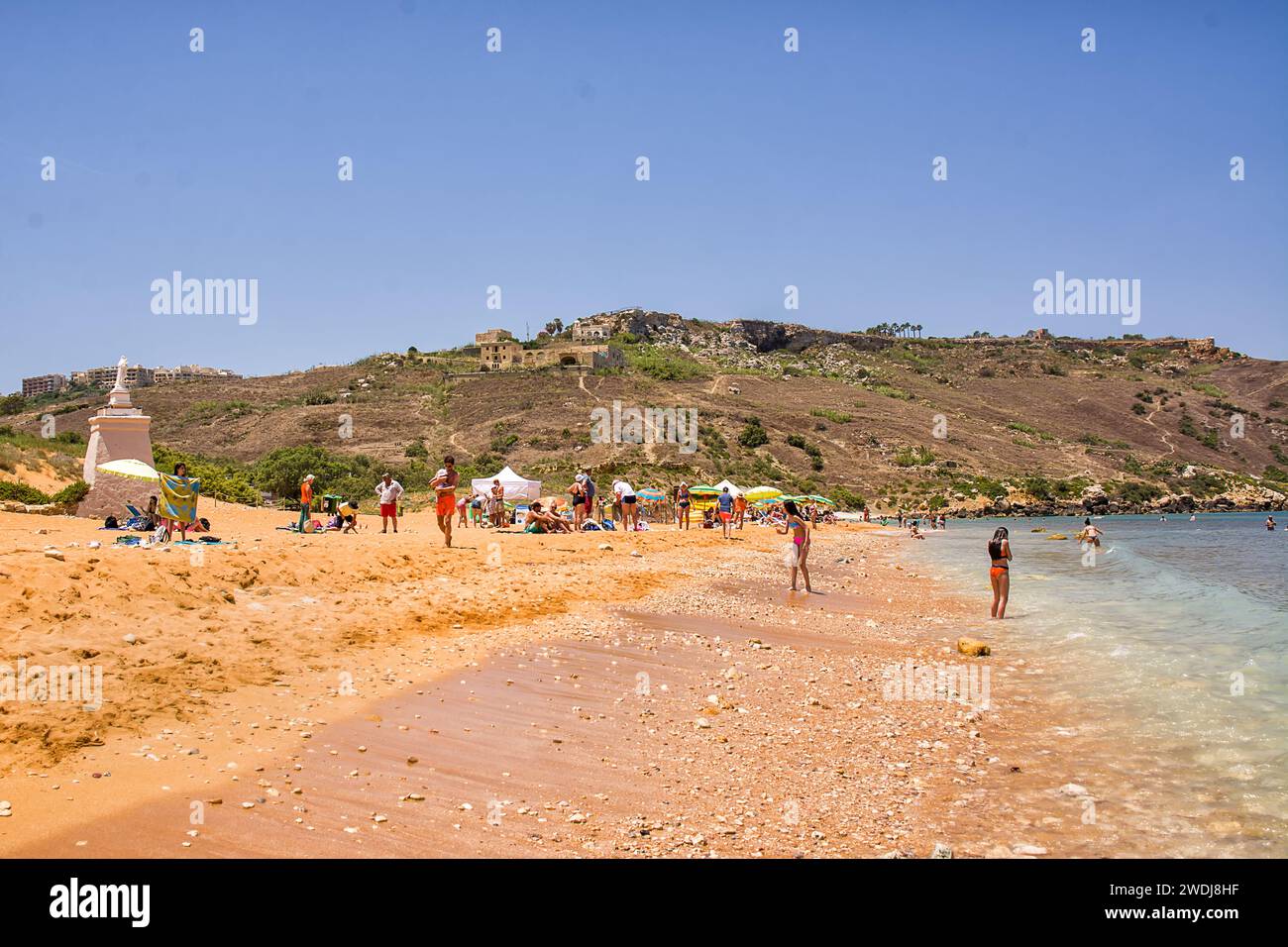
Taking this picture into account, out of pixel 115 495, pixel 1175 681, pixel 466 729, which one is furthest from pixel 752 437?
pixel 466 729

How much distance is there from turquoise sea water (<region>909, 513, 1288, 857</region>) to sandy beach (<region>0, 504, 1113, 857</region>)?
22.0 inches

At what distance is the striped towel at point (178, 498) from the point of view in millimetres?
13836

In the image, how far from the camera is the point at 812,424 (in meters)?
72.8

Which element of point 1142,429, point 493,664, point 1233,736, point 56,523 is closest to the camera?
point 1233,736

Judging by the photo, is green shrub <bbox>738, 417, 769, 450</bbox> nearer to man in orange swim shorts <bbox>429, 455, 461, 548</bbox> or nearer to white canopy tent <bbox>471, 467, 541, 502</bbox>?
white canopy tent <bbox>471, 467, 541, 502</bbox>

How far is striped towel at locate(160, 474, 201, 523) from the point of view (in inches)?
545

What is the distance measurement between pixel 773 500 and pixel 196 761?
35.5m

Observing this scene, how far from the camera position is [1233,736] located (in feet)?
23.1

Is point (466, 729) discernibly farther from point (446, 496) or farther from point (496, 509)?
A: point (496, 509)

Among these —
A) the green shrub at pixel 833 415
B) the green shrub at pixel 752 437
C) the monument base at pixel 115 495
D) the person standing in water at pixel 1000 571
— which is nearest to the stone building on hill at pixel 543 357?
the green shrub at pixel 833 415

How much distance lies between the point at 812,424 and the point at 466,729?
68.4m

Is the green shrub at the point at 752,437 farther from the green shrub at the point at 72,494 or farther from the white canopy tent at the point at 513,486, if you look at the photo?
the green shrub at the point at 72,494

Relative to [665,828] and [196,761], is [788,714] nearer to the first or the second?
[665,828]
